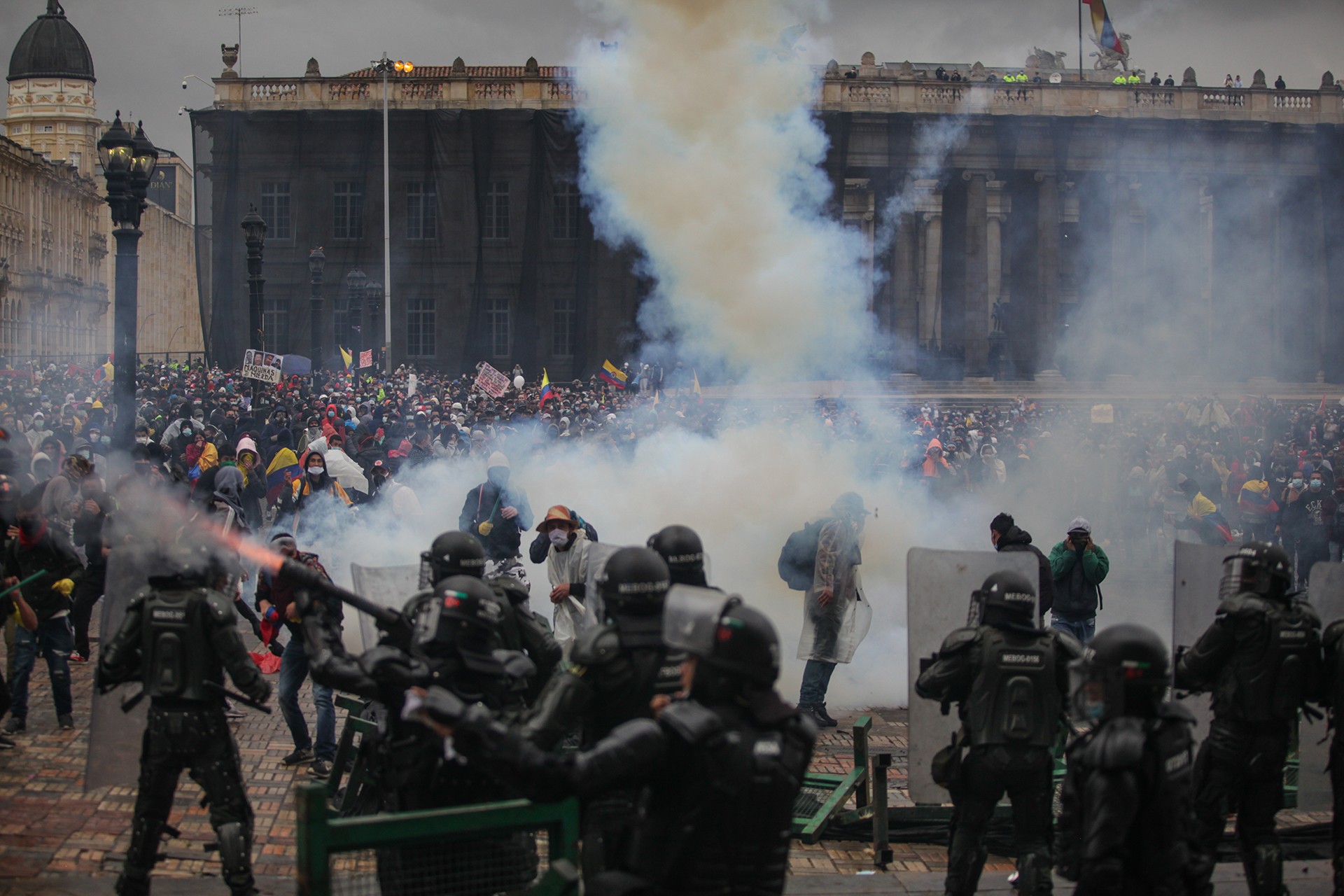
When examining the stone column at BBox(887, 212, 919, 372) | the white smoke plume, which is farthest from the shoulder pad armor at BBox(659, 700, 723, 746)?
the stone column at BBox(887, 212, 919, 372)

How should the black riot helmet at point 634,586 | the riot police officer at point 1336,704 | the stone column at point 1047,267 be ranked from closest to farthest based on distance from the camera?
the black riot helmet at point 634,586
the riot police officer at point 1336,704
the stone column at point 1047,267

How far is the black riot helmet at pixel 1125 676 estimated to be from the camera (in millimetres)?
4074

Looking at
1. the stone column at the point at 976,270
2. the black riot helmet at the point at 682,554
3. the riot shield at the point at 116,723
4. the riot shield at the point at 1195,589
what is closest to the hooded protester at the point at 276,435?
the riot shield at the point at 116,723

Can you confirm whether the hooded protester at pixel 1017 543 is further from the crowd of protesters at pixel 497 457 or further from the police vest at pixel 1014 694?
the police vest at pixel 1014 694

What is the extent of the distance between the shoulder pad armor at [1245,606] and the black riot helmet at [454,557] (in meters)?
3.35

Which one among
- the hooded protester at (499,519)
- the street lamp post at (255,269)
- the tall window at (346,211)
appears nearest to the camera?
the hooded protester at (499,519)

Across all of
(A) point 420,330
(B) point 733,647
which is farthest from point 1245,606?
(A) point 420,330

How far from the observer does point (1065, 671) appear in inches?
217

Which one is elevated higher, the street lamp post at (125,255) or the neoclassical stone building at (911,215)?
the neoclassical stone building at (911,215)

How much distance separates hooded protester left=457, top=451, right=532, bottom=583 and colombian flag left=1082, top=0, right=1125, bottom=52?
3778cm

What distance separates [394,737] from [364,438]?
1266 centimetres

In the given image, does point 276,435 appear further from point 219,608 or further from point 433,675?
point 433,675

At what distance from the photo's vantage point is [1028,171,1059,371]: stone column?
148 ft

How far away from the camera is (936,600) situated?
6633 mm
